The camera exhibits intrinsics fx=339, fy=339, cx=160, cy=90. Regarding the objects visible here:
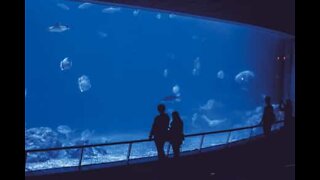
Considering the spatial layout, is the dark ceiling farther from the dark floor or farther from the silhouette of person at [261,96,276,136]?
the dark floor

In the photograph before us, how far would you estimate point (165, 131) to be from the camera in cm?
514

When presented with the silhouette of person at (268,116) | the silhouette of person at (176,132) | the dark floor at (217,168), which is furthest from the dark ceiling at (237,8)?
the dark floor at (217,168)

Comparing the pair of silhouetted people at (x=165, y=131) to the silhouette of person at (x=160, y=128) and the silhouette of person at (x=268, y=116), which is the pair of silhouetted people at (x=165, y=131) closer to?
the silhouette of person at (x=160, y=128)

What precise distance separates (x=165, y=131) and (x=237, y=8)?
3.66 metres

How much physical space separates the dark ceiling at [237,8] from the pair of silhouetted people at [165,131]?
287cm

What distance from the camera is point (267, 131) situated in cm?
709

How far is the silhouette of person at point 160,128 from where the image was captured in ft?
16.5

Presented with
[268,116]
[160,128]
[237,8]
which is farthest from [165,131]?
[237,8]

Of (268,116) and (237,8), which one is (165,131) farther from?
(237,8)

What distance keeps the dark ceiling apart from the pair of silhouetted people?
2.87 m

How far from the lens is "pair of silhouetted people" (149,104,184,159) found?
5050 mm
